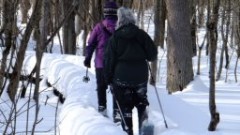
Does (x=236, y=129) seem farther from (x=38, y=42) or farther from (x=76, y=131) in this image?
(x=38, y=42)

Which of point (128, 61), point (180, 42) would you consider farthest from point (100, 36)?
point (180, 42)

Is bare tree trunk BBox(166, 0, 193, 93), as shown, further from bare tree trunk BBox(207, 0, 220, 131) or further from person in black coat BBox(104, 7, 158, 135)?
person in black coat BBox(104, 7, 158, 135)

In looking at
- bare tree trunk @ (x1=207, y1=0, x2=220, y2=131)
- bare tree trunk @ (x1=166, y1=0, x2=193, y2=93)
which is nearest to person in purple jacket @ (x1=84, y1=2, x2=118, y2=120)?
bare tree trunk @ (x1=207, y1=0, x2=220, y2=131)

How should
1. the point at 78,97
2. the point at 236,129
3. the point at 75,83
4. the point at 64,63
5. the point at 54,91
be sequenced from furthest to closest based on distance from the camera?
1. the point at 64,63
2. the point at 54,91
3. the point at 75,83
4. the point at 78,97
5. the point at 236,129

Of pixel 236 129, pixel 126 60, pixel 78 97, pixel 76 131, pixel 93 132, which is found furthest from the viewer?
pixel 78 97

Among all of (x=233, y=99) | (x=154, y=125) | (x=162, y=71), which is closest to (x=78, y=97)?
(x=154, y=125)

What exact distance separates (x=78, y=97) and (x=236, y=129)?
2903 millimetres

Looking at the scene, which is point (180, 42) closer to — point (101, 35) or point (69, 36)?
point (101, 35)

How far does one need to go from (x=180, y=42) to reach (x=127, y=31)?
4.81 metres

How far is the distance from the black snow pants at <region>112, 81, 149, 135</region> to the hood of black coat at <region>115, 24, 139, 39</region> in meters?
0.60

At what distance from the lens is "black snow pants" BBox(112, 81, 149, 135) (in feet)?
20.7

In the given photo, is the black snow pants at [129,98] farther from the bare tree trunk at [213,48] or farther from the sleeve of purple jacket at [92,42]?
the sleeve of purple jacket at [92,42]

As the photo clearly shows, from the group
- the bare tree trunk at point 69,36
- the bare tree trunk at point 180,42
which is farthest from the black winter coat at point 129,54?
the bare tree trunk at point 69,36

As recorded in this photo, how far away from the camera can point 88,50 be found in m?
7.41
